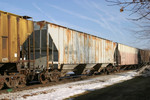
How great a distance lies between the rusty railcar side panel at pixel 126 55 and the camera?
23205mm

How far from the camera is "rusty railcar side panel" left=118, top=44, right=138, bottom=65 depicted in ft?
76.1

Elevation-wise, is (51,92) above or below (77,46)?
below

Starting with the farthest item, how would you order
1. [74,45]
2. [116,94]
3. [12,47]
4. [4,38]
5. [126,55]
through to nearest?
[126,55] → [74,45] → [12,47] → [4,38] → [116,94]

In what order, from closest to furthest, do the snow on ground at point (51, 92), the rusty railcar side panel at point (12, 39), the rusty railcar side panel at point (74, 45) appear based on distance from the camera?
1. the snow on ground at point (51, 92)
2. the rusty railcar side panel at point (12, 39)
3. the rusty railcar side panel at point (74, 45)

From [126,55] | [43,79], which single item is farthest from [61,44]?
[126,55]

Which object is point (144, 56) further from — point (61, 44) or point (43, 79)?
point (43, 79)

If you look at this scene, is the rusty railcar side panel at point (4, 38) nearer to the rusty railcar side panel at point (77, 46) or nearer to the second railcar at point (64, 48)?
the second railcar at point (64, 48)

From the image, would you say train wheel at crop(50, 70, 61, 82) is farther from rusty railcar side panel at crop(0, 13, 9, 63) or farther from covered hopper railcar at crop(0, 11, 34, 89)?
rusty railcar side panel at crop(0, 13, 9, 63)

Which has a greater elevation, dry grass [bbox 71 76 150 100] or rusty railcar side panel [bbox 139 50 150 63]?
rusty railcar side panel [bbox 139 50 150 63]

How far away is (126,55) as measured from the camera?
2542 centimetres

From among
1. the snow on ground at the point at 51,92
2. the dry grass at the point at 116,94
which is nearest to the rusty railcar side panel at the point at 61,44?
the snow on ground at the point at 51,92

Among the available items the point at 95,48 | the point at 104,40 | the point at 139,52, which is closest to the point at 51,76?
the point at 95,48

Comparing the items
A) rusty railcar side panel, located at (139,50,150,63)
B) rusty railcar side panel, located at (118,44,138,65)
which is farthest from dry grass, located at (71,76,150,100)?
rusty railcar side panel, located at (139,50,150,63)

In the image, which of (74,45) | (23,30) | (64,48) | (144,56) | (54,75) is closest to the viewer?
(23,30)
